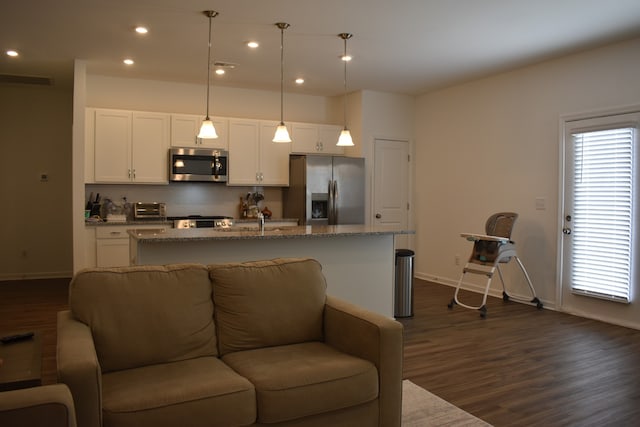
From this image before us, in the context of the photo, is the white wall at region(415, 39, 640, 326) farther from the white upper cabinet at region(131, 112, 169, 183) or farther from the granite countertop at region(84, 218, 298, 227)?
the white upper cabinet at region(131, 112, 169, 183)

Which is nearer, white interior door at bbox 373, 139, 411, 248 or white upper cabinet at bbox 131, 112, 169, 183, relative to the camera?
white upper cabinet at bbox 131, 112, 169, 183

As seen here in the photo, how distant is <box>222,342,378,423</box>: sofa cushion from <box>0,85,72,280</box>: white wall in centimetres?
607

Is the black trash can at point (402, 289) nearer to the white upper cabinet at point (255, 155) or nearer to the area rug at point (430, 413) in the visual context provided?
the area rug at point (430, 413)

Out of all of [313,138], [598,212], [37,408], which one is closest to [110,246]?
[313,138]

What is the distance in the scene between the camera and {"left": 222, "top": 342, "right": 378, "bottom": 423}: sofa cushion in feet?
7.07

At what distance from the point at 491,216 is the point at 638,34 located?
2.31 meters

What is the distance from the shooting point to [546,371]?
3678 millimetres

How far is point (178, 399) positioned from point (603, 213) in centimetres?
463

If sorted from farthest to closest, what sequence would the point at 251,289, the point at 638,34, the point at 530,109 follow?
the point at 530,109 → the point at 638,34 → the point at 251,289

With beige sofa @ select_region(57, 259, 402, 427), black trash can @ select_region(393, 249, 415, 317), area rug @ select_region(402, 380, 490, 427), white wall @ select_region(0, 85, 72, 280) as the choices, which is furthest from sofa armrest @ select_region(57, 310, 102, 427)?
white wall @ select_region(0, 85, 72, 280)

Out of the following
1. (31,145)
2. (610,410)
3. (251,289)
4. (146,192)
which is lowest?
(610,410)

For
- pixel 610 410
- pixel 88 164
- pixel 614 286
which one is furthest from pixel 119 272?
pixel 614 286

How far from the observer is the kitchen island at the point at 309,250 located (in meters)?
3.84

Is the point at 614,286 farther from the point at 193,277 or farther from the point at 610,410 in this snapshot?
the point at 193,277
